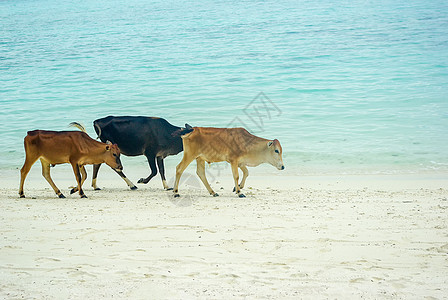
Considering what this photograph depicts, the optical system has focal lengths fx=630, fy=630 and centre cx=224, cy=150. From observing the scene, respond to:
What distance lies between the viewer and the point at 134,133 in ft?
34.7

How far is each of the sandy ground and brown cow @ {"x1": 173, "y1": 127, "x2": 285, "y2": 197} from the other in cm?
54

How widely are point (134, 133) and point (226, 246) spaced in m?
4.18

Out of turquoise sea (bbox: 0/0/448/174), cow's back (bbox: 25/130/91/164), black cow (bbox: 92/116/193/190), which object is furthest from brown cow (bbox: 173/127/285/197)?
turquoise sea (bbox: 0/0/448/174)

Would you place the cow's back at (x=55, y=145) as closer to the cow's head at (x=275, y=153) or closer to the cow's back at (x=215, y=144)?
the cow's back at (x=215, y=144)

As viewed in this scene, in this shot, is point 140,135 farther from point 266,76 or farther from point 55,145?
point 266,76

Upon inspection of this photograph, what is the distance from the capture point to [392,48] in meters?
30.2

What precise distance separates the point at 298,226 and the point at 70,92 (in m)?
19.0

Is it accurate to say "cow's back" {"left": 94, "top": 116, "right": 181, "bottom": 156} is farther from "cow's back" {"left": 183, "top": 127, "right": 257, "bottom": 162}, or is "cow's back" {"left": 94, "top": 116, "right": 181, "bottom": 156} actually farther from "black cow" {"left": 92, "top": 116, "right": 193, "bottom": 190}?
"cow's back" {"left": 183, "top": 127, "right": 257, "bottom": 162}

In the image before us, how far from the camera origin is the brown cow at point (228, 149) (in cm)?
958

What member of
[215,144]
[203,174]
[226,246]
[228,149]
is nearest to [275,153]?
[228,149]

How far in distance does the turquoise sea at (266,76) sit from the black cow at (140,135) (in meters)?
3.63

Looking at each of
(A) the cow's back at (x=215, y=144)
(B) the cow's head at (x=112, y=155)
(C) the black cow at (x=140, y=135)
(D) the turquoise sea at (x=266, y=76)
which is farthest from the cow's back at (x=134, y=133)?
(D) the turquoise sea at (x=266, y=76)

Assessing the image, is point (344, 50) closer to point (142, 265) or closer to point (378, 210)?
point (378, 210)

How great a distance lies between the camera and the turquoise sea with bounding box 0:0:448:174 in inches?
656
